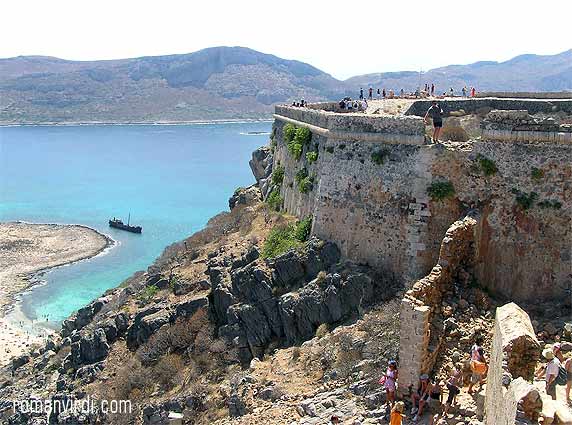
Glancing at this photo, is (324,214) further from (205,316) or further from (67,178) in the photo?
(67,178)

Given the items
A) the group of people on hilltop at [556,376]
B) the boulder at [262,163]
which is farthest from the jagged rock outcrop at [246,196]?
the group of people on hilltop at [556,376]

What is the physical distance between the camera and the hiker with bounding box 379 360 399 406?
1291 cm

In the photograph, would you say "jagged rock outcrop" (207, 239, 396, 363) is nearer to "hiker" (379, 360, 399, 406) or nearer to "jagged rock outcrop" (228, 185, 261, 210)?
"hiker" (379, 360, 399, 406)

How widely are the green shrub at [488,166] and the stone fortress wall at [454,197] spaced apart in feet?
0.11

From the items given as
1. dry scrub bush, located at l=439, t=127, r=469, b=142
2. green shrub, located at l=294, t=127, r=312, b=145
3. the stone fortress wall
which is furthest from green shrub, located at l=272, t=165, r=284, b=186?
dry scrub bush, located at l=439, t=127, r=469, b=142

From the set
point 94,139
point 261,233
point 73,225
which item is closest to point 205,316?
point 261,233

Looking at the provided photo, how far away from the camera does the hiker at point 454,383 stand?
11797 millimetres

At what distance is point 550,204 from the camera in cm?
1555

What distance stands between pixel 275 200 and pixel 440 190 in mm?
11858

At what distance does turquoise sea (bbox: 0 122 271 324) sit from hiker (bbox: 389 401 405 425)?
36.5 meters

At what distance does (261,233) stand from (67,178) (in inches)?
3552

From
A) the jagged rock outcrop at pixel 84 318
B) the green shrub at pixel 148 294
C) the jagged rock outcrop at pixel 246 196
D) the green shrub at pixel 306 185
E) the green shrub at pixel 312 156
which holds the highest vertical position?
the green shrub at pixel 312 156

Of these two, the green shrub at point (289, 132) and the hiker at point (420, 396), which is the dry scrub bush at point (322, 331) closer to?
the hiker at point (420, 396)

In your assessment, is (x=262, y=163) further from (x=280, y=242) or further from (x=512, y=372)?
(x=512, y=372)
